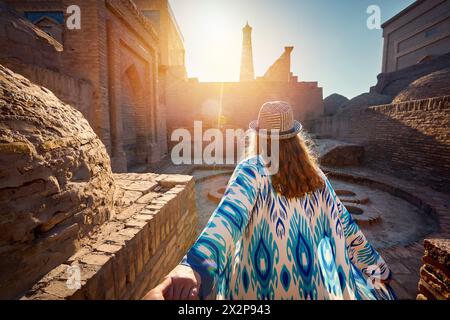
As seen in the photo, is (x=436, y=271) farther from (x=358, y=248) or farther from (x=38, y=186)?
(x=38, y=186)

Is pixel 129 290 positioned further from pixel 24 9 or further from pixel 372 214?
pixel 24 9

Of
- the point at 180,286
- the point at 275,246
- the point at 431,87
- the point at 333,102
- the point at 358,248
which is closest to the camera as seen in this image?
the point at 180,286

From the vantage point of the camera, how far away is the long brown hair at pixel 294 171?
111cm

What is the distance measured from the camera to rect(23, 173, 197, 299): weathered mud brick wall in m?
1.31

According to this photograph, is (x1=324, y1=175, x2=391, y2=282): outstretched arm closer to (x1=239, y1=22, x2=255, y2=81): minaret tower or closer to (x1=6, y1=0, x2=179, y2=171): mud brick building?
(x1=6, y1=0, x2=179, y2=171): mud brick building

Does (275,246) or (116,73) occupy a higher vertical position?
(116,73)

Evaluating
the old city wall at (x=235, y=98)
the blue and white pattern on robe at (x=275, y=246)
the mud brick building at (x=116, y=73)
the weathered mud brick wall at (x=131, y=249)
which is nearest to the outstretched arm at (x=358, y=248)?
the blue and white pattern on robe at (x=275, y=246)

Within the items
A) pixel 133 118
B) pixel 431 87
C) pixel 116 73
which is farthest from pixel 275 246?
pixel 431 87

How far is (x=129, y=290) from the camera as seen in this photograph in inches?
66.4

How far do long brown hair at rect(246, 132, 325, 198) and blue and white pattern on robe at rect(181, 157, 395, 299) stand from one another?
0.12ft

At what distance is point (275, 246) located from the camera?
100 centimetres

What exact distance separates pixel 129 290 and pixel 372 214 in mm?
5071

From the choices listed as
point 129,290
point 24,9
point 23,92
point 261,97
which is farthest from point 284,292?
point 261,97

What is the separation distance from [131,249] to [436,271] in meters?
2.47
